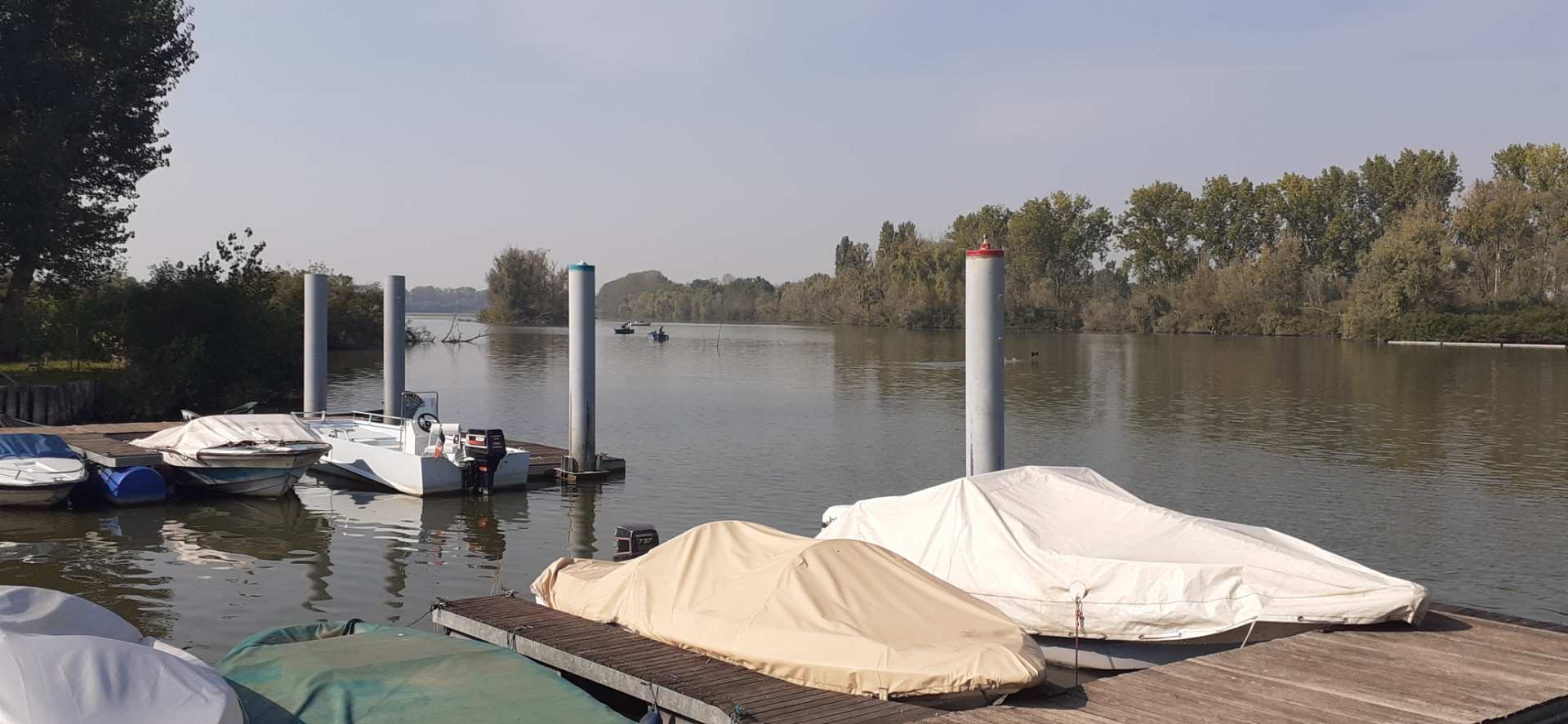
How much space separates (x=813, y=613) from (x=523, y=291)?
494 feet

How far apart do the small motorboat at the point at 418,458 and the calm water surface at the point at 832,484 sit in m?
0.50

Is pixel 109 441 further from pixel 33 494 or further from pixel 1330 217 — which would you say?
pixel 1330 217

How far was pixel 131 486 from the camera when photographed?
2323cm

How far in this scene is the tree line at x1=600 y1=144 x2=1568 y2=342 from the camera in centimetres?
10331

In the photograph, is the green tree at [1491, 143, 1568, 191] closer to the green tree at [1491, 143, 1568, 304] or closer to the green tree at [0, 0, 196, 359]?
the green tree at [1491, 143, 1568, 304]

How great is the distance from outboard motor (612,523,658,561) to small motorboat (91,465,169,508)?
1257 centimetres

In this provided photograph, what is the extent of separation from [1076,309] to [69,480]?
133m

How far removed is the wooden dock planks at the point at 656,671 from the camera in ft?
30.2

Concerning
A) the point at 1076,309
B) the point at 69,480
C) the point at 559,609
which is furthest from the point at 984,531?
the point at 1076,309

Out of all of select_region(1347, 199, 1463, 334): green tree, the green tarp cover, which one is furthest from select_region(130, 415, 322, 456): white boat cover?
select_region(1347, 199, 1463, 334): green tree

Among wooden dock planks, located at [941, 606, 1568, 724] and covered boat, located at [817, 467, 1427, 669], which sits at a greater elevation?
covered boat, located at [817, 467, 1427, 669]

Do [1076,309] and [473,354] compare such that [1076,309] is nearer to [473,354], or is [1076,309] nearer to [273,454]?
[473,354]

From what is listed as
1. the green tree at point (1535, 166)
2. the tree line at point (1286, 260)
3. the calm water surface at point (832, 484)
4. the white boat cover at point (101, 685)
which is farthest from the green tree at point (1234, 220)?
the white boat cover at point (101, 685)

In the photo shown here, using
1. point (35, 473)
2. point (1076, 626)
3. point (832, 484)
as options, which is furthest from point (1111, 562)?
point (35, 473)
